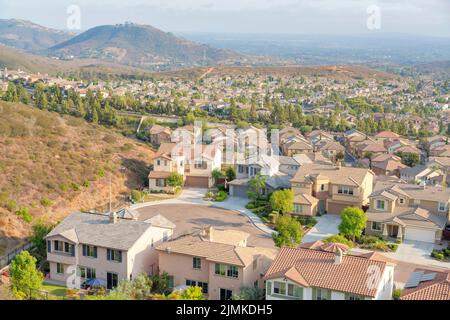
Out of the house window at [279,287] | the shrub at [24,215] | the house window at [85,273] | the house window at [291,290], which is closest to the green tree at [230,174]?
the shrub at [24,215]

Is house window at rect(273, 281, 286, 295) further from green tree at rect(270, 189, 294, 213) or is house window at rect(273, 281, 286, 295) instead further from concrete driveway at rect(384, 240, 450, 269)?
green tree at rect(270, 189, 294, 213)

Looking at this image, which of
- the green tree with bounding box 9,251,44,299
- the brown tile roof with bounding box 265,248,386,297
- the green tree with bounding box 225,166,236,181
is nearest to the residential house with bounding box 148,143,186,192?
the green tree with bounding box 225,166,236,181

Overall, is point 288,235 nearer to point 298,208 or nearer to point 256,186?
point 298,208

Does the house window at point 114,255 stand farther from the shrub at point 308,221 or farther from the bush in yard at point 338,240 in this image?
the shrub at point 308,221

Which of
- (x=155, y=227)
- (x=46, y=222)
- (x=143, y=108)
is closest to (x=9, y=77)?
(x=143, y=108)

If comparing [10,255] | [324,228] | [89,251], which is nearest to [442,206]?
[324,228]

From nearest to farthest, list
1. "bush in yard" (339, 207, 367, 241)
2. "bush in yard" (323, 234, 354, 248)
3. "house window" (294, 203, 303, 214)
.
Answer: "bush in yard" (323, 234, 354, 248), "bush in yard" (339, 207, 367, 241), "house window" (294, 203, 303, 214)
